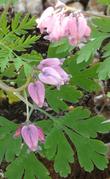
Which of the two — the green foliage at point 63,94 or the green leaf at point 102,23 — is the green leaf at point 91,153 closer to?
the green foliage at point 63,94

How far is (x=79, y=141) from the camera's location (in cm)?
192

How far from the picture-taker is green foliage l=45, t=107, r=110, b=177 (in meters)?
1.91

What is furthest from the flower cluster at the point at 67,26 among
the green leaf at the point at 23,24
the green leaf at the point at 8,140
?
the green leaf at the point at 8,140

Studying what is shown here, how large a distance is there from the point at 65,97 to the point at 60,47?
228 mm

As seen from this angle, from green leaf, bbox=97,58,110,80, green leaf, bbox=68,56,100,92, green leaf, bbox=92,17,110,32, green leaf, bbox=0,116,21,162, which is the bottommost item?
green leaf, bbox=0,116,21,162

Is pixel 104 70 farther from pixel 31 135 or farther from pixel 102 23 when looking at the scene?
pixel 31 135

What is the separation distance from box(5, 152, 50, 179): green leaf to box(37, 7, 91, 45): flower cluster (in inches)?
23.6

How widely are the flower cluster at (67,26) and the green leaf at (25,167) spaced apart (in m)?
0.60

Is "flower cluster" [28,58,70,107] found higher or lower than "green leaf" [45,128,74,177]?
higher

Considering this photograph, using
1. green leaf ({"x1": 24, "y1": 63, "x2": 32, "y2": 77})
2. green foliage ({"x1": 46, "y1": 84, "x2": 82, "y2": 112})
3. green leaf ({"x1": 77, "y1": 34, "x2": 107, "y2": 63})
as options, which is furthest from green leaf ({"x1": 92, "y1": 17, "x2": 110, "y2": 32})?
green leaf ({"x1": 24, "y1": 63, "x2": 32, "y2": 77})

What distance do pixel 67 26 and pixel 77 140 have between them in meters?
0.55

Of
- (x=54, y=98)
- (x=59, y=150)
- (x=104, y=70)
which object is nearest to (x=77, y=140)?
(x=59, y=150)

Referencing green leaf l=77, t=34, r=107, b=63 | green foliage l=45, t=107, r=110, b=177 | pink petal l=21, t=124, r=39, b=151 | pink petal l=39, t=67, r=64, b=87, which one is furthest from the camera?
green foliage l=45, t=107, r=110, b=177

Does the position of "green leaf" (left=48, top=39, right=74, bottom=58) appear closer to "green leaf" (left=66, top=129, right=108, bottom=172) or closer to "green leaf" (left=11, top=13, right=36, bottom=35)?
"green leaf" (left=11, top=13, right=36, bottom=35)
